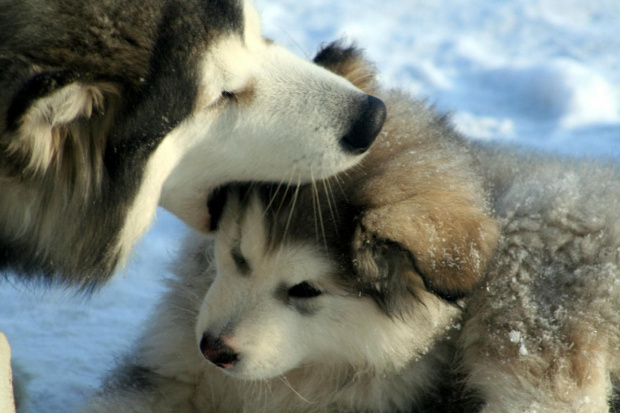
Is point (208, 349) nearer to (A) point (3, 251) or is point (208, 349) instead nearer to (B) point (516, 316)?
(A) point (3, 251)

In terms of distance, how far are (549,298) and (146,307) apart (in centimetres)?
204

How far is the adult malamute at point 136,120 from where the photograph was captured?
1.86 meters

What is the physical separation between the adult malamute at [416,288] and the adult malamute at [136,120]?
6.5 inches

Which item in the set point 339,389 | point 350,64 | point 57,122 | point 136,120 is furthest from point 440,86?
point 57,122

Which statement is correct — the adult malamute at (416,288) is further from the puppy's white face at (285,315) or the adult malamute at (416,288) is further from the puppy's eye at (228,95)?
the puppy's eye at (228,95)

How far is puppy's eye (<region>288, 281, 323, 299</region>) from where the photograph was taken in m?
2.32

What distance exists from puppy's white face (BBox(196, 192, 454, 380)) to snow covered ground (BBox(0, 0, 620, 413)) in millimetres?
837

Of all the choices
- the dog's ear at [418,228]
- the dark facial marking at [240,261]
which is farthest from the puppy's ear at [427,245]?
the dark facial marking at [240,261]

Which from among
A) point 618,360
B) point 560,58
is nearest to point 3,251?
point 618,360

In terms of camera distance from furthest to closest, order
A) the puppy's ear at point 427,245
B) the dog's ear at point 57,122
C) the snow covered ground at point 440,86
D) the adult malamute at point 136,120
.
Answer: the snow covered ground at point 440,86 → the puppy's ear at point 427,245 → the adult malamute at point 136,120 → the dog's ear at point 57,122

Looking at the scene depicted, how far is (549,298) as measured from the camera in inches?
91.6

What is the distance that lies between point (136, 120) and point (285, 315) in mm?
760

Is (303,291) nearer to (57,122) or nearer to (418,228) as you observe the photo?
(418,228)

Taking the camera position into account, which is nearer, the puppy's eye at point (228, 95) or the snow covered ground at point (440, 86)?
the puppy's eye at point (228, 95)
